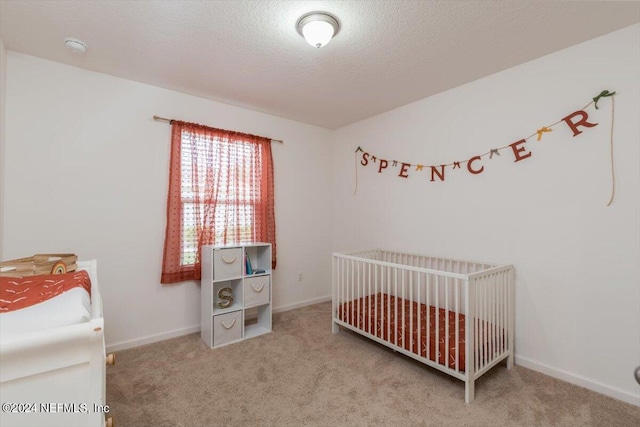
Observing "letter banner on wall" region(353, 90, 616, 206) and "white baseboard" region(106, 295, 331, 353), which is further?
"white baseboard" region(106, 295, 331, 353)

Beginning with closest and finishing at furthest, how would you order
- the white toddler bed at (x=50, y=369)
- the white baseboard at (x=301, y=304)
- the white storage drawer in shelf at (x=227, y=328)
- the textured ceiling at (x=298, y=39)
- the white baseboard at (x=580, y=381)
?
the white toddler bed at (x=50, y=369), the textured ceiling at (x=298, y=39), the white baseboard at (x=580, y=381), the white storage drawer in shelf at (x=227, y=328), the white baseboard at (x=301, y=304)

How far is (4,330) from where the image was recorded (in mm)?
633

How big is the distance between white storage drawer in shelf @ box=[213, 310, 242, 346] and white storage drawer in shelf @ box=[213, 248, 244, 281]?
1.10ft

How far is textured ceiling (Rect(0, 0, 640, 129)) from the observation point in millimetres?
1647

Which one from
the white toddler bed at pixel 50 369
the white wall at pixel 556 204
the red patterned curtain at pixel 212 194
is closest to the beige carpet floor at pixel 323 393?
the white wall at pixel 556 204

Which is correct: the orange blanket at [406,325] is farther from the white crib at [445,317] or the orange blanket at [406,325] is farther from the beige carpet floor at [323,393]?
the beige carpet floor at [323,393]

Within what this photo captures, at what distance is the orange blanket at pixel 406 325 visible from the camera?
6.46ft

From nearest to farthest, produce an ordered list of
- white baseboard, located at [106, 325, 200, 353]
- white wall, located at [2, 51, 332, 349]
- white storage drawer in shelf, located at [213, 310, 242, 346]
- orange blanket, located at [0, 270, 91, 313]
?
1. orange blanket, located at [0, 270, 91, 313]
2. white wall, located at [2, 51, 332, 349]
3. white baseboard, located at [106, 325, 200, 353]
4. white storage drawer in shelf, located at [213, 310, 242, 346]

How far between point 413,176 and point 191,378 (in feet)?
8.46

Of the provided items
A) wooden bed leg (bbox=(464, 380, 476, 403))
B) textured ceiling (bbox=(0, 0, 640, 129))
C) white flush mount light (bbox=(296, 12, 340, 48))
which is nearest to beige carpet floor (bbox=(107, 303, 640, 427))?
wooden bed leg (bbox=(464, 380, 476, 403))

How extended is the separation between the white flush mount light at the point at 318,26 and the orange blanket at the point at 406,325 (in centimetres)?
180

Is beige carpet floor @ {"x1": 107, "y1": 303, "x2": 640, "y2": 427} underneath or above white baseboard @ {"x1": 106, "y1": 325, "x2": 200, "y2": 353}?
underneath

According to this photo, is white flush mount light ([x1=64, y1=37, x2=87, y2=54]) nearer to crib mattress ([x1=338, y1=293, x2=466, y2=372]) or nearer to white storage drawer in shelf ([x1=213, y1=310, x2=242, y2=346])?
white storage drawer in shelf ([x1=213, y1=310, x2=242, y2=346])

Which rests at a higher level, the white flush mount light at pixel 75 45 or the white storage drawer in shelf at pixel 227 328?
the white flush mount light at pixel 75 45
